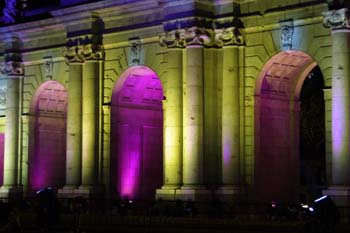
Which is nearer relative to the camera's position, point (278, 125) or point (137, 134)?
point (278, 125)

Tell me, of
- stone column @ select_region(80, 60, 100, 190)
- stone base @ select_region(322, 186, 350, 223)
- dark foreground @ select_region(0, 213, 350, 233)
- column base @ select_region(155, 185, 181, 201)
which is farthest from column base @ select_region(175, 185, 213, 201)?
stone column @ select_region(80, 60, 100, 190)

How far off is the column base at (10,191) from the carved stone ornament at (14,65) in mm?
8156

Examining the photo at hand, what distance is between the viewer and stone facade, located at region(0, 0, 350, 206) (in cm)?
5362

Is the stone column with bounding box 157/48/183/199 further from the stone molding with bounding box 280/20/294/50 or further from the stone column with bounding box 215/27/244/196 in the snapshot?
the stone molding with bounding box 280/20/294/50

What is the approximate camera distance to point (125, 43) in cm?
6219

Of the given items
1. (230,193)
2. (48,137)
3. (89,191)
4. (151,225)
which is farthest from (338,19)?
(48,137)

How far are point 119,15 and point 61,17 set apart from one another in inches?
187

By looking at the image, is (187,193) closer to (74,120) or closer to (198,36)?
(198,36)

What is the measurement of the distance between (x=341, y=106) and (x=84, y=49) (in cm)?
2002

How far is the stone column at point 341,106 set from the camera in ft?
164

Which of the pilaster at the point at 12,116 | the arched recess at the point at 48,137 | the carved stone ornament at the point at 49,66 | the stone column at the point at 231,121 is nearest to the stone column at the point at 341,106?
the stone column at the point at 231,121

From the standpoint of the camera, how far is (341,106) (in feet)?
165

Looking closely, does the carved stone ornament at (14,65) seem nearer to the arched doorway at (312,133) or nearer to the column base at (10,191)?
the column base at (10,191)

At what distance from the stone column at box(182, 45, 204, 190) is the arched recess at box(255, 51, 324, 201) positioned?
130 inches
